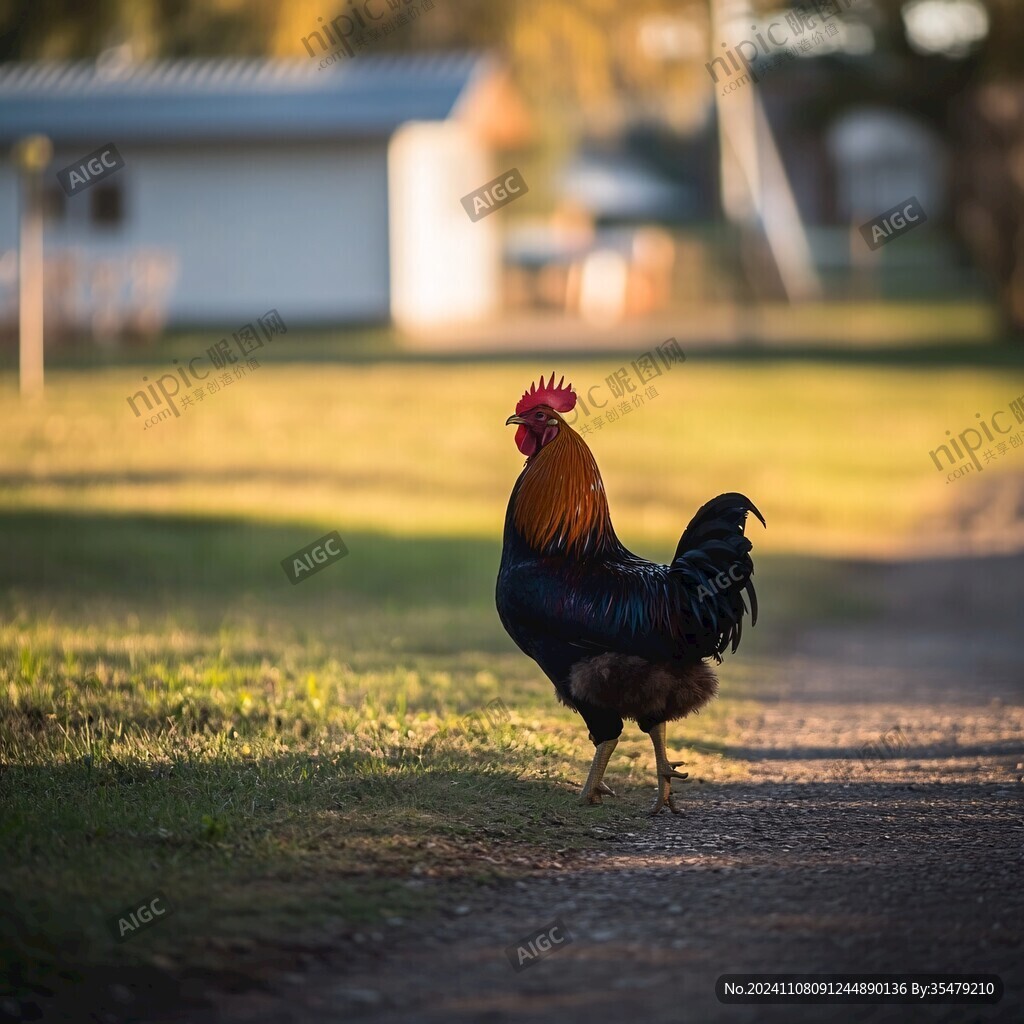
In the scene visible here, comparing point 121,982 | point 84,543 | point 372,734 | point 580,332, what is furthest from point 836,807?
point 580,332

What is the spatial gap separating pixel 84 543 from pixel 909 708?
8.23m

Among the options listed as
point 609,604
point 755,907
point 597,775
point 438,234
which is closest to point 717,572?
point 609,604

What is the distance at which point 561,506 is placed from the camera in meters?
6.42

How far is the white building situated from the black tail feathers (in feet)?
84.7

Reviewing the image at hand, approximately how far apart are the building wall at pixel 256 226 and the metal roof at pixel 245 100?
0.72 meters

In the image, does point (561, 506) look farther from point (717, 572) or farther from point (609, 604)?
point (717, 572)

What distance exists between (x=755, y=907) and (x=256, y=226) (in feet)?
97.2

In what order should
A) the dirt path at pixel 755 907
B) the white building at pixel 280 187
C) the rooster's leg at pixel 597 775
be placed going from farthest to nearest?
the white building at pixel 280 187
the rooster's leg at pixel 597 775
the dirt path at pixel 755 907

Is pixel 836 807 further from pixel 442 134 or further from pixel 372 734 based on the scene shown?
pixel 442 134

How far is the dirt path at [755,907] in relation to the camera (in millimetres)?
4469

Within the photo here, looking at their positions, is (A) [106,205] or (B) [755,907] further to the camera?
(A) [106,205]

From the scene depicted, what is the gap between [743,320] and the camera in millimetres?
34438

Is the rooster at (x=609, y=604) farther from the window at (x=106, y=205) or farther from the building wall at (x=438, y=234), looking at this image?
the window at (x=106, y=205)

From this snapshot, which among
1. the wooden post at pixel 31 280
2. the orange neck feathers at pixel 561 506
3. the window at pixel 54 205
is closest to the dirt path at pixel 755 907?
the orange neck feathers at pixel 561 506
